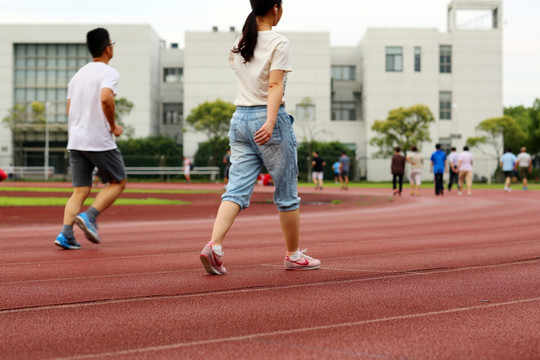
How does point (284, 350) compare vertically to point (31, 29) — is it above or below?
below

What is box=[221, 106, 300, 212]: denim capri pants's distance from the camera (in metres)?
5.55

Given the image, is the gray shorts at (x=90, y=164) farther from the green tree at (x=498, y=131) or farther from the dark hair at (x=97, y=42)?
the green tree at (x=498, y=131)

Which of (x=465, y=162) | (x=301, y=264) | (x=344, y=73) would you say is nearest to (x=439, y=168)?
(x=465, y=162)

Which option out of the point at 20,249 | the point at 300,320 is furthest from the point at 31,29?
the point at 300,320

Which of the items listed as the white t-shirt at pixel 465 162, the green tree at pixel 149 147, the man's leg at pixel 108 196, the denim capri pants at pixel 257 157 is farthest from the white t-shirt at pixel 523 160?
the green tree at pixel 149 147

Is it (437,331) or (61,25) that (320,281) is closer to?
(437,331)

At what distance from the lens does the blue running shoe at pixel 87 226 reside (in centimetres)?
759

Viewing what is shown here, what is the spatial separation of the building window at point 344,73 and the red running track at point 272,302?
211 feet

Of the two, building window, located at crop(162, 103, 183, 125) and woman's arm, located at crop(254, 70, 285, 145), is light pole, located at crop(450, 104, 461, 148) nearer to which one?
building window, located at crop(162, 103, 183, 125)

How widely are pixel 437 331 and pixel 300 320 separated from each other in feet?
2.42

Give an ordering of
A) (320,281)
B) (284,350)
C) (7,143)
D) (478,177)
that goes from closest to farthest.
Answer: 1. (284,350)
2. (320,281)
3. (478,177)
4. (7,143)

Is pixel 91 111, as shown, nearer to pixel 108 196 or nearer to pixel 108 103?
pixel 108 103

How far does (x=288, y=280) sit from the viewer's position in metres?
5.40

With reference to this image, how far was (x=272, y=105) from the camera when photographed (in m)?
5.41
